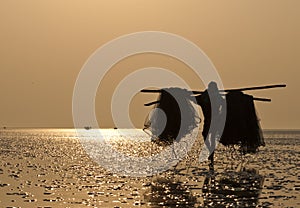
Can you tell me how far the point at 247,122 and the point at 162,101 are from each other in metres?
5.66

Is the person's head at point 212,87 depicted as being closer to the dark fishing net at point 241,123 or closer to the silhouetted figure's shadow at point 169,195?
the dark fishing net at point 241,123

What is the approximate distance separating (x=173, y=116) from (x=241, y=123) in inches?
174

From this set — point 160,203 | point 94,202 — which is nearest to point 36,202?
point 94,202

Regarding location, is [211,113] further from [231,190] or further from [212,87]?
[231,190]

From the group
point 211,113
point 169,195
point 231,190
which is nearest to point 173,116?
point 211,113

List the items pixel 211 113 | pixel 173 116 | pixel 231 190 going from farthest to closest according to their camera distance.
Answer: pixel 173 116 < pixel 211 113 < pixel 231 190

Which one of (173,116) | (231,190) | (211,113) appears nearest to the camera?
(231,190)

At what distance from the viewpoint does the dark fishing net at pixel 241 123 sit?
41688mm

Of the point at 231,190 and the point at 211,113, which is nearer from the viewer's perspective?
the point at 231,190

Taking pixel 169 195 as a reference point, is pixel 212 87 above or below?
above

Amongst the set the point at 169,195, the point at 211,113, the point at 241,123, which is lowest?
the point at 169,195

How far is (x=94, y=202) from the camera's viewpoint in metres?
24.9

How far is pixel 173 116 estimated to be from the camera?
4178 centimetres

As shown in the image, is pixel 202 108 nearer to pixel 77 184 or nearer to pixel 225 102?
pixel 225 102
